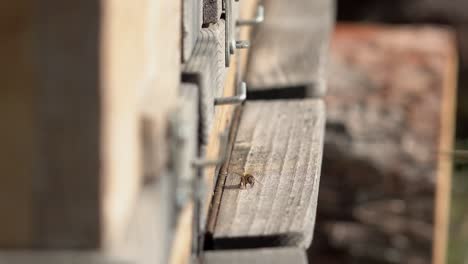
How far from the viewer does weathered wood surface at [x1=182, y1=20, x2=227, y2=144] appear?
4.66 feet

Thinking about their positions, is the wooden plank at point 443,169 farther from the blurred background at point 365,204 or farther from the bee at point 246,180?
the bee at point 246,180

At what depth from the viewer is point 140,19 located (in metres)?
1.13

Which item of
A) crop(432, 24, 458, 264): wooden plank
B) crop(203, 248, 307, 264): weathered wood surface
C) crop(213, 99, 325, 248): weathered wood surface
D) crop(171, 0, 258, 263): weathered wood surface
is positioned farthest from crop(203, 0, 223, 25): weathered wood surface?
crop(432, 24, 458, 264): wooden plank

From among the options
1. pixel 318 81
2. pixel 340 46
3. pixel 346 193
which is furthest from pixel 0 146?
pixel 340 46

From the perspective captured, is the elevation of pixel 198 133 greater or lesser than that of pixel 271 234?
greater

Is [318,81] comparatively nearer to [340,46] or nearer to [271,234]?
[271,234]

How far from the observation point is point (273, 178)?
1703 mm

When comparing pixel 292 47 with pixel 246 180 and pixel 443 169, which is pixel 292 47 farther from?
pixel 443 169

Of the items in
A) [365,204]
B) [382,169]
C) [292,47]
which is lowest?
[365,204]

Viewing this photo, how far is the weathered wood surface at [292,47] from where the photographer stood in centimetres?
251

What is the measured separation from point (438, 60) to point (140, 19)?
3738 mm

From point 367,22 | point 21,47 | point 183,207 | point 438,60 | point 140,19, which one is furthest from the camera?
point 367,22

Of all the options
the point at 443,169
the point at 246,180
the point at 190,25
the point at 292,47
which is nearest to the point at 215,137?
the point at 246,180

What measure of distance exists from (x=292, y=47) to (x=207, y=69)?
1.36 meters
